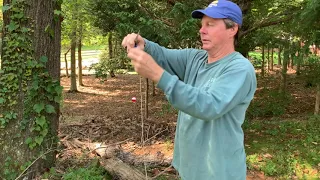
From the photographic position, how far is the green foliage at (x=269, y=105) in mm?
10977

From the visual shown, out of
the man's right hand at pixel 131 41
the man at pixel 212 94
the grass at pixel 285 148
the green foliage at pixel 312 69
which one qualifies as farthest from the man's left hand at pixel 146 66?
the green foliage at pixel 312 69

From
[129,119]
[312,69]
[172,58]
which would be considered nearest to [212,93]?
[172,58]

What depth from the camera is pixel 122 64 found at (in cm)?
1423

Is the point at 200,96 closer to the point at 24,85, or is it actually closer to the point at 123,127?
the point at 24,85

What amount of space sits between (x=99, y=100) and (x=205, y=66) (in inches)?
623

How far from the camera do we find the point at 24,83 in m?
4.07

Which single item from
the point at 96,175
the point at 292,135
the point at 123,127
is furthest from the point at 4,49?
the point at 292,135

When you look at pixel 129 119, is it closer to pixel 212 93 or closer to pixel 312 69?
pixel 312 69

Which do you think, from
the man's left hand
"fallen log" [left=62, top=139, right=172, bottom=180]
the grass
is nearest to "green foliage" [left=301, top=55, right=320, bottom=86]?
the grass

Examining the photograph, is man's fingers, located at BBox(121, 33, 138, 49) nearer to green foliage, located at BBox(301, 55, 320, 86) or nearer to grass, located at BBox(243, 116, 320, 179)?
grass, located at BBox(243, 116, 320, 179)

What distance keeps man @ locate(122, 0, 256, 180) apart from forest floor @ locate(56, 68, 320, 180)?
2989mm

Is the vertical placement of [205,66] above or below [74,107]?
above

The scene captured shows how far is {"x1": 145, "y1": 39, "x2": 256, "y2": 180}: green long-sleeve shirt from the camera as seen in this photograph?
1.51 m

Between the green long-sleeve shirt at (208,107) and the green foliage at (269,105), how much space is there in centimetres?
875
